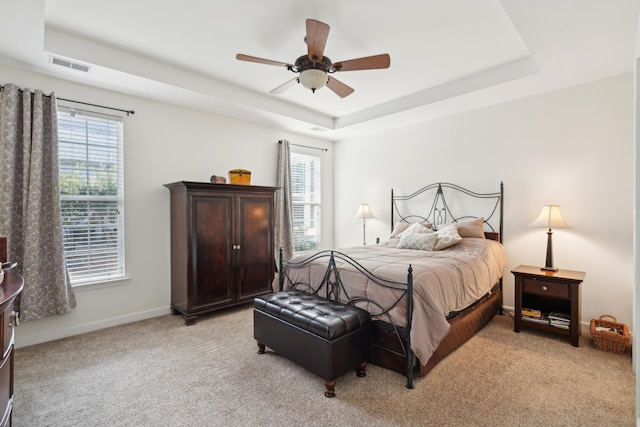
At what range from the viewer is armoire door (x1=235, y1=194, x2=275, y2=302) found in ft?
13.3

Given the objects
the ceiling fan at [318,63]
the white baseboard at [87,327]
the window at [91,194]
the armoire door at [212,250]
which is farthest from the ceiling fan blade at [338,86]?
the white baseboard at [87,327]

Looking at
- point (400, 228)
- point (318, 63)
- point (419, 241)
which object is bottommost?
point (419, 241)

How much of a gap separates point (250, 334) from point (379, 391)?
1.59 meters

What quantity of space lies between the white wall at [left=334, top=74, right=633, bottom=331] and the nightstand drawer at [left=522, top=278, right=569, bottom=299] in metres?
0.61

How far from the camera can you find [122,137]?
362 centimetres

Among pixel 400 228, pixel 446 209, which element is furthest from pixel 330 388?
pixel 446 209

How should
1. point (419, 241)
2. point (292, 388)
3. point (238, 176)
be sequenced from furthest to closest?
point (238, 176), point (419, 241), point (292, 388)

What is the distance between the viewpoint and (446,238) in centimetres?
366

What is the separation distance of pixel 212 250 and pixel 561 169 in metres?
4.17

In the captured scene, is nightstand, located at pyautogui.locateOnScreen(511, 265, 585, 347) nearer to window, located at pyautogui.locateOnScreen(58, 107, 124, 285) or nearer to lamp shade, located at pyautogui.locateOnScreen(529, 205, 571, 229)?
lamp shade, located at pyautogui.locateOnScreen(529, 205, 571, 229)

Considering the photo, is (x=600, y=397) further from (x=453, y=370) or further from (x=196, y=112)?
(x=196, y=112)

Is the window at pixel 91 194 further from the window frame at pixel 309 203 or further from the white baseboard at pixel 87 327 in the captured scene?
the window frame at pixel 309 203

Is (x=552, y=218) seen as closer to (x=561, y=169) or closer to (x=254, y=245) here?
(x=561, y=169)

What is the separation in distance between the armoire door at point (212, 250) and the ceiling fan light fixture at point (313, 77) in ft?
6.11
